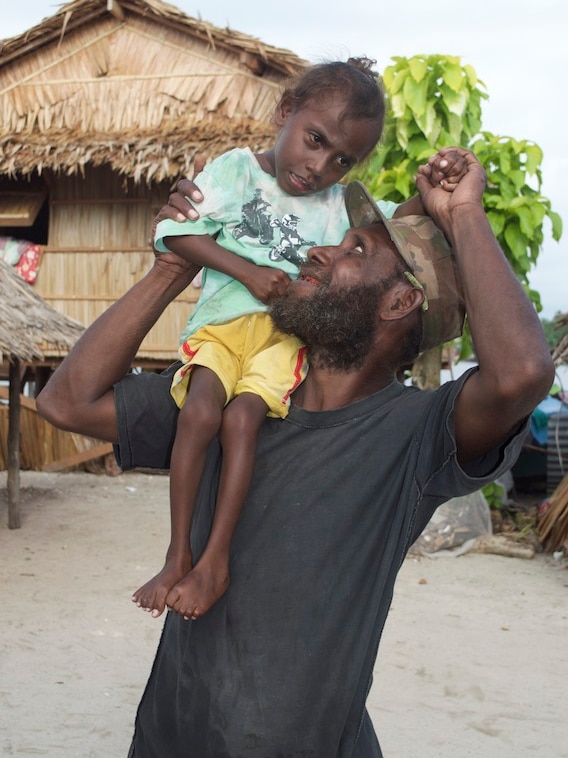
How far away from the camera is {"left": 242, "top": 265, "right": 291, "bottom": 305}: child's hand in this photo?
7.18ft

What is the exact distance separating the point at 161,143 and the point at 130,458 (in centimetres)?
965

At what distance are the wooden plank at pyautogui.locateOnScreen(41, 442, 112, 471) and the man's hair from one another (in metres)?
9.98

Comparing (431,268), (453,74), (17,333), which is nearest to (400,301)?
(431,268)

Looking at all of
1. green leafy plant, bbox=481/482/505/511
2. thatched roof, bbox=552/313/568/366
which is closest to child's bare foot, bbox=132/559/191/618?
thatched roof, bbox=552/313/568/366

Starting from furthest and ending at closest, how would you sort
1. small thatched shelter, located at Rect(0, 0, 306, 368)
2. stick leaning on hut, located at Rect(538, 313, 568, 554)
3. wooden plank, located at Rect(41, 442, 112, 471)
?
wooden plank, located at Rect(41, 442, 112, 471), small thatched shelter, located at Rect(0, 0, 306, 368), stick leaning on hut, located at Rect(538, 313, 568, 554)

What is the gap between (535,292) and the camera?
886 centimetres

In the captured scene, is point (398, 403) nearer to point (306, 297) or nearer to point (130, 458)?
point (306, 297)

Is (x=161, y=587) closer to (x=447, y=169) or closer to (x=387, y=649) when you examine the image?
(x=447, y=169)

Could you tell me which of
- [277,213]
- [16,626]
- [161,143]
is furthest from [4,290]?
[277,213]

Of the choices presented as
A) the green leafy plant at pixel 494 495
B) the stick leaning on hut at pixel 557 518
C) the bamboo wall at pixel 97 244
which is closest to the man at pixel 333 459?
the stick leaning on hut at pixel 557 518

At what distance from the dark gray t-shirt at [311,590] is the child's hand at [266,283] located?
34 centimetres

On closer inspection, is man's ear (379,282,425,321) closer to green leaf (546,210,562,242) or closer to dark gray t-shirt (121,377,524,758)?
dark gray t-shirt (121,377,524,758)

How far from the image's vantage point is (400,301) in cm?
203

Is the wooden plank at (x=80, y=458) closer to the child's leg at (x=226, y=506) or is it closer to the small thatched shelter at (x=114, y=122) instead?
the small thatched shelter at (x=114, y=122)
